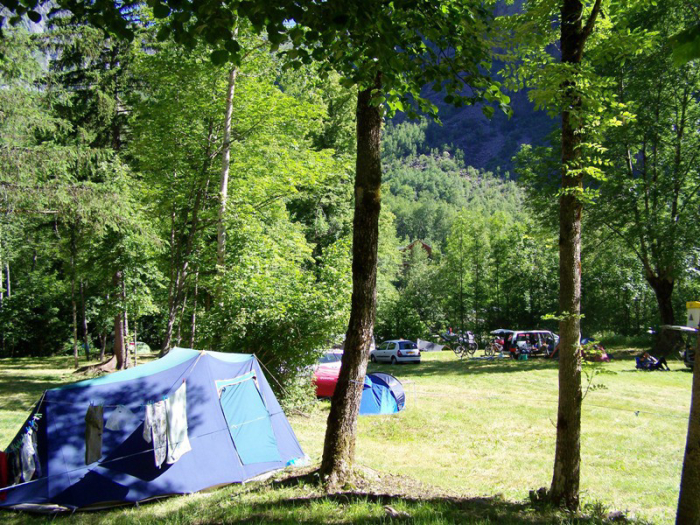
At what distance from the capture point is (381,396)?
12141 millimetres

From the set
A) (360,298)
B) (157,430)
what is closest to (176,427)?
(157,430)

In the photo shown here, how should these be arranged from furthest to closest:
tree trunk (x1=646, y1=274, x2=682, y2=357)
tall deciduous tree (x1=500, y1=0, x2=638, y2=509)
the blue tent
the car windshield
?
tree trunk (x1=646, y1=274, x2=682, y2=357), the car windshield, the blue tent, tall deciduous tree (x1=500, y1=0, x2=638, y2=509)

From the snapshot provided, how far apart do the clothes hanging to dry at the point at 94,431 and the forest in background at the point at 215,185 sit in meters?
4.21

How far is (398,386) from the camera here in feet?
41.6

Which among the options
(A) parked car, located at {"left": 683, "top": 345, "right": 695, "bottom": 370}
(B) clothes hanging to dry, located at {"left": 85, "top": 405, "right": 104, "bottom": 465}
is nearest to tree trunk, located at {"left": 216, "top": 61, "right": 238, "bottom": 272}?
(B) clothes hanging to dry, located at {"left": 85, "top": 405, "right": 104, "bottom": 465}

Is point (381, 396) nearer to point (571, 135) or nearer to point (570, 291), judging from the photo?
point (570, 291)

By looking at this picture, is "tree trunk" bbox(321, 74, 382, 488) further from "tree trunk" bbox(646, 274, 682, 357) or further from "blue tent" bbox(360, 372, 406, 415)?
"tree trunk" bbox(646, 274, 682, 357)

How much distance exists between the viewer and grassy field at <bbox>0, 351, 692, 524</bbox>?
5.10m

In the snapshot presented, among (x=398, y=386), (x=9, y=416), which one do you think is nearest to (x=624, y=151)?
(x=398, y=386)

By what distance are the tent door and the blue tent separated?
457cm

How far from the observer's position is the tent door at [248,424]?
7.09 meters

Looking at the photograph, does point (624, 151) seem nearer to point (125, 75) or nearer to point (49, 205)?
point (125, 75)

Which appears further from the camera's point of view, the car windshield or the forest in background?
the car windshield

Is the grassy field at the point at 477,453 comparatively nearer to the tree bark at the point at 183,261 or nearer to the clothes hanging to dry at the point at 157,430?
the clothes hanging to dry at the point at 157,430
